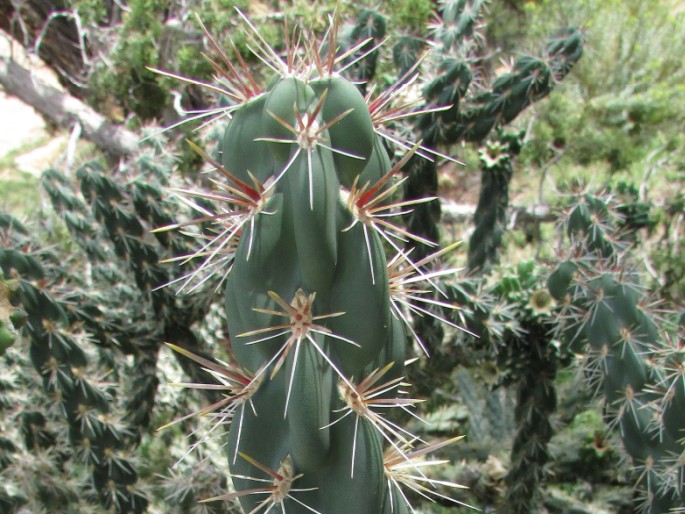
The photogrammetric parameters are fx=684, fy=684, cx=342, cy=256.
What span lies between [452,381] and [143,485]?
1896mm

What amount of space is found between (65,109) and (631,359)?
165 inches

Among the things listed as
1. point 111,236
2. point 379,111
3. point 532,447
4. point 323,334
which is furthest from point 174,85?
point 323,334

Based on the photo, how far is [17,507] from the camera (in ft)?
8.62

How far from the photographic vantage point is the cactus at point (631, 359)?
6.66 ft

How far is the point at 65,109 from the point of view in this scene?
4.89 m

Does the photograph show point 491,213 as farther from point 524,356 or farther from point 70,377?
point 70,377

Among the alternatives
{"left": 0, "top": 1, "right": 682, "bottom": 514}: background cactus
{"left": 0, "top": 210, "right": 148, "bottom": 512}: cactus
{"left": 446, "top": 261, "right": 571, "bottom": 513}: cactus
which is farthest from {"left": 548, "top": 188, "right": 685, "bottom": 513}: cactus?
{"left": 0, "top": 210, "right": 148, "bottom": 512}: cactus

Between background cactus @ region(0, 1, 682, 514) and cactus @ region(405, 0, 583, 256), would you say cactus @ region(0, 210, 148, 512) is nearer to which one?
background cactus @ region(0, 1, 682, 514)

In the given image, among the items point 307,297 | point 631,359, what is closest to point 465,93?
point 631,359

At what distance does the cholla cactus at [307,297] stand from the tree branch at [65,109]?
3.48 meters

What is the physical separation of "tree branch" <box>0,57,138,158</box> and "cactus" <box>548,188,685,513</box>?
3053 mm

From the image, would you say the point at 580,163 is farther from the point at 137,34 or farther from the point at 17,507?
the point at 17,507

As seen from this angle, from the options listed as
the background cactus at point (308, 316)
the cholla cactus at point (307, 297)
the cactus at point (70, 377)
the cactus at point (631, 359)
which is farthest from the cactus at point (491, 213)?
the cholla cactus at point (307, 297)

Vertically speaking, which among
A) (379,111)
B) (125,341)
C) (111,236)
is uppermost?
(379,111)
